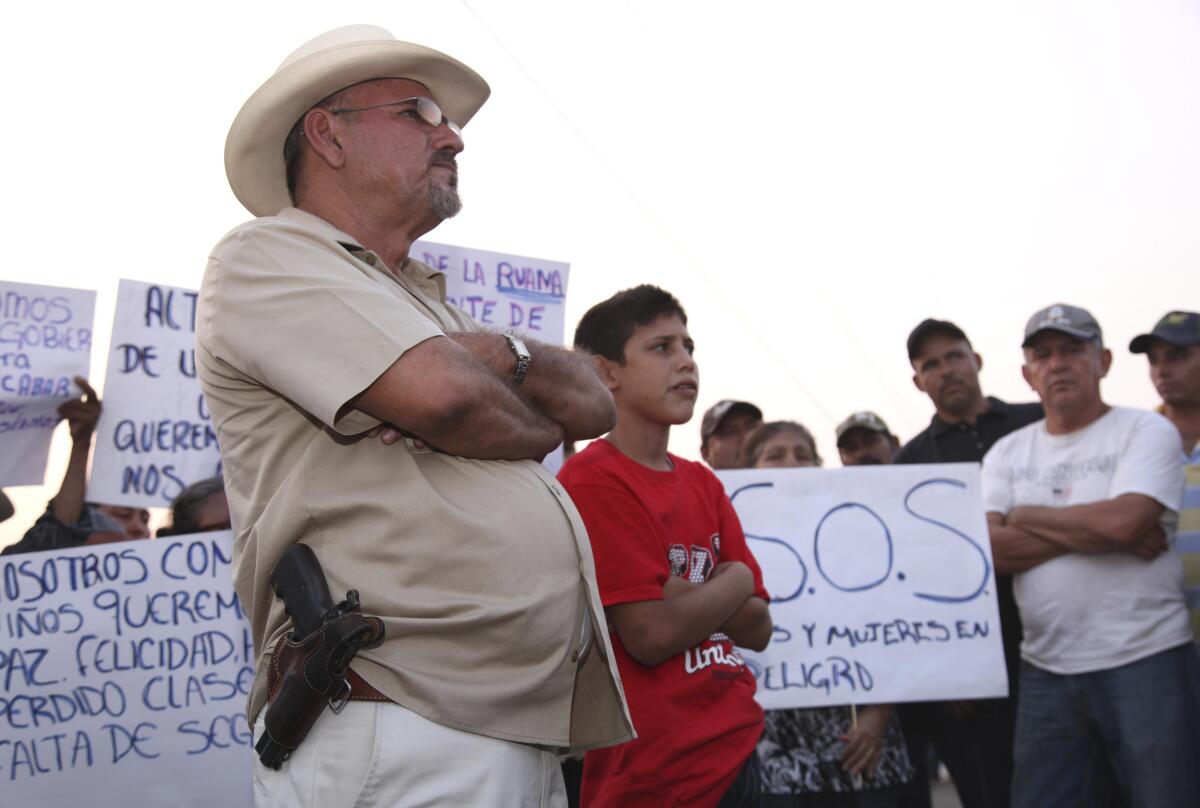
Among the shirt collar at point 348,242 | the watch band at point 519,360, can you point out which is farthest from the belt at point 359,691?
the shirt collar at point 348,242

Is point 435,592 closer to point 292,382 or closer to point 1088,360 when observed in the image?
point 292,382

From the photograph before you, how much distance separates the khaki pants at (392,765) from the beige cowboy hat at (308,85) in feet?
4.56

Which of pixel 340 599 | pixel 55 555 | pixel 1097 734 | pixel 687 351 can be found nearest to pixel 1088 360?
pixel 1097 734

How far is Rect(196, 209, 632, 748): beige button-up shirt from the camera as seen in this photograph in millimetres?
1983

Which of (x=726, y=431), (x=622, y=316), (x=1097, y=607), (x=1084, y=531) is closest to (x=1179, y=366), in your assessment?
(x=1084, y=531)

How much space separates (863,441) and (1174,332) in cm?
145

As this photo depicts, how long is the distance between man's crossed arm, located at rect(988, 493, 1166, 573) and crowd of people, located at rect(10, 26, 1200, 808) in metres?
0.01

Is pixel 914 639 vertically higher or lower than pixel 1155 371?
lower

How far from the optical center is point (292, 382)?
202cm

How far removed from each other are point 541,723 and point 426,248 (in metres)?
2.88

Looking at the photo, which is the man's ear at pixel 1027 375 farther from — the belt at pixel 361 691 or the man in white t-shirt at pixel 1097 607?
the belt at pixel 361 691

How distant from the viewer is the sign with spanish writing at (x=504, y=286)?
4609 millimetres

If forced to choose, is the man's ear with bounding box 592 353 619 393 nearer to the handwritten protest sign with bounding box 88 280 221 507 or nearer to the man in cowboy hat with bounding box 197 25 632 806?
the man in cowboy hat with bounding box 197 25 632 806

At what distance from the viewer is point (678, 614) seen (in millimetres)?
2963
